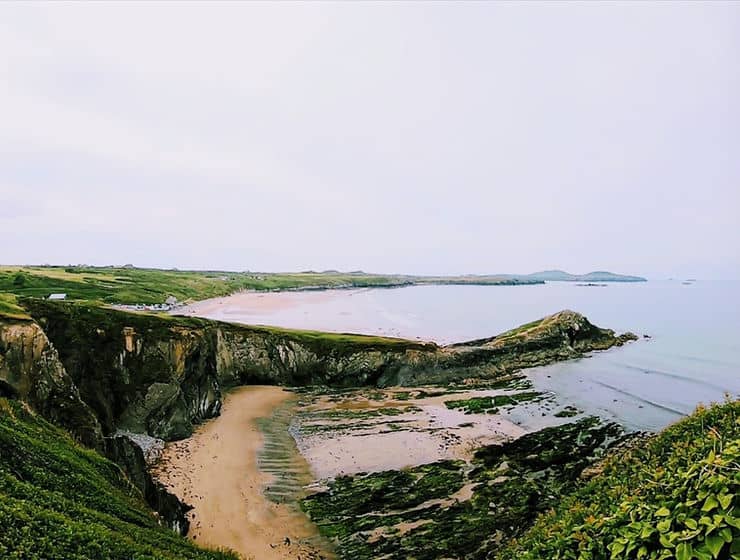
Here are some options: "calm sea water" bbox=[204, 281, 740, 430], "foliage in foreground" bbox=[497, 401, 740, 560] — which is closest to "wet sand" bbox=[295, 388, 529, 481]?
"calm sea water" bbox=[204, 281, 740, 430]

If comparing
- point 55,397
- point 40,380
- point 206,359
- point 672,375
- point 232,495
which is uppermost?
point 40,380

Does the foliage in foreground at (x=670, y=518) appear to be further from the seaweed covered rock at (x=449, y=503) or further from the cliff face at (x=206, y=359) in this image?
the cliff face at (x=206, y=359)

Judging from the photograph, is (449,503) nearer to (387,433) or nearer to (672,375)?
(387,433)

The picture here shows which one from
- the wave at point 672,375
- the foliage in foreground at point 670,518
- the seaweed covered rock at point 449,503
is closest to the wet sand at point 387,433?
the seaweed covered rock at point 449,503

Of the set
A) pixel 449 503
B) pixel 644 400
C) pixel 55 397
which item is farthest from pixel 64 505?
pixel 644 400

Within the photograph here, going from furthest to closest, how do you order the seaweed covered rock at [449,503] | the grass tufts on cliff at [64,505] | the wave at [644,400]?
the wave at [644,400] < the seaweed covered rock at [449,503] < the grass tufts on cliff at [64,505]

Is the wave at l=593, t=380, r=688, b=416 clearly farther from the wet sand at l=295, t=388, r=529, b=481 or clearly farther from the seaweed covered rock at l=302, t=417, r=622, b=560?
the wet sand at l=295, t=388, r=529, b=481
